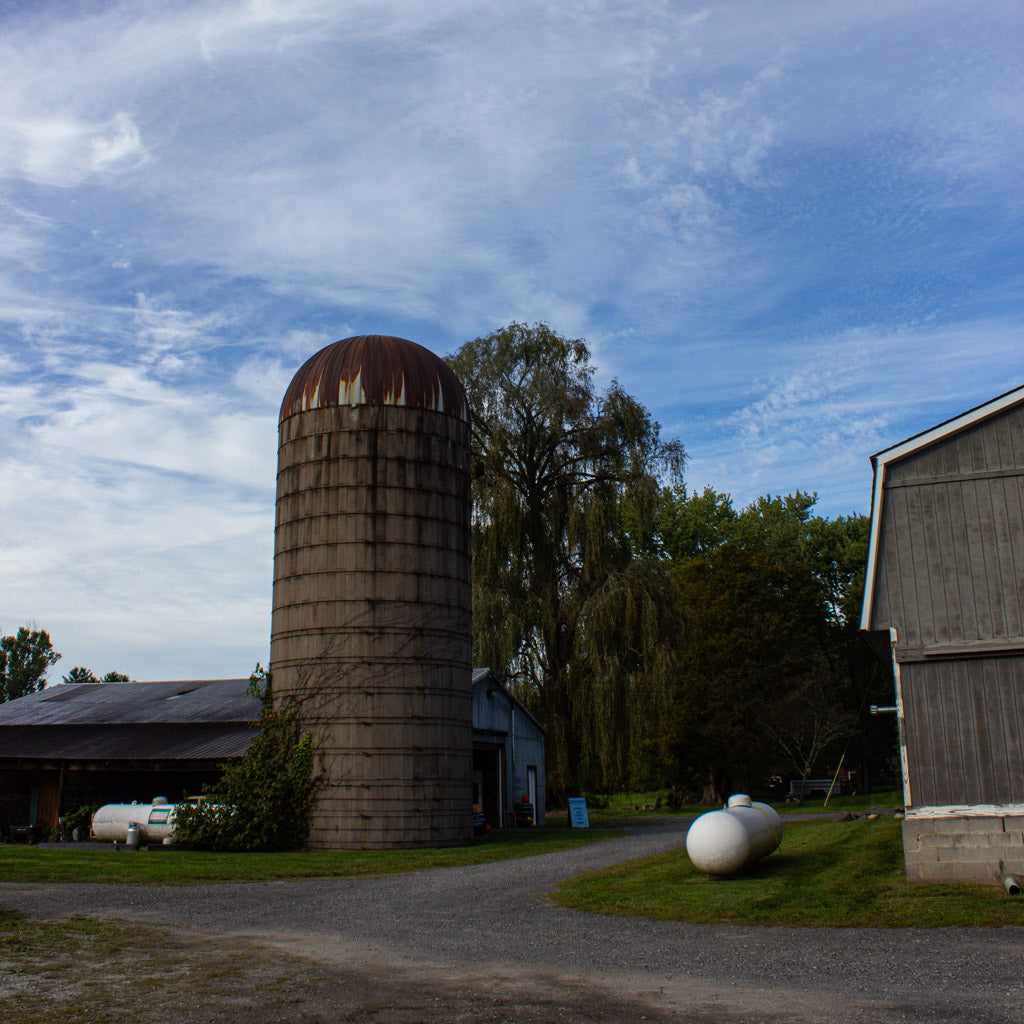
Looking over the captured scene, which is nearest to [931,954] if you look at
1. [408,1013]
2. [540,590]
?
[408,1013]

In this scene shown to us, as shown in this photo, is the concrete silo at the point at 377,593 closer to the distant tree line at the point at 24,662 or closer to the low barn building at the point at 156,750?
the low barn building at the point at 156,750

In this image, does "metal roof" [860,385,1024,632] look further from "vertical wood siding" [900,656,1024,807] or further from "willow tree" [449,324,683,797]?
"willow tree" [449,324,683,797]

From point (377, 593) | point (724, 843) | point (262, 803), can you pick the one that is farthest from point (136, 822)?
point (724, 843)

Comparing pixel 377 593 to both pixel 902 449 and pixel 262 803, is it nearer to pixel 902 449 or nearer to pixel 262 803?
pixel 262 803

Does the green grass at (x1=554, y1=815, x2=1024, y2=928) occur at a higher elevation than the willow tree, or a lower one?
lower

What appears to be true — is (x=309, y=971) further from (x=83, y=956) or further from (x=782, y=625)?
(x=782, y=625)

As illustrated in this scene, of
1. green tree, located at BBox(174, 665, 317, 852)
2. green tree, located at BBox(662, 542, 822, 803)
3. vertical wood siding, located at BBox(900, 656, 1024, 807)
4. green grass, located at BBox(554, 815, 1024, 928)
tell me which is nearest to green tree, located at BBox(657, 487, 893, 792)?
green tree, located at BBox(662, 542, 822, 803)

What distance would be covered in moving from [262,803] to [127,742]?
667 centimetres

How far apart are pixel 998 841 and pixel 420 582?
41.3ft

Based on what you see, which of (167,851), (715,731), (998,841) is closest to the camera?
(998,841)

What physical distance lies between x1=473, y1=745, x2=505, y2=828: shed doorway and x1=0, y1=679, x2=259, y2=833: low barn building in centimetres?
631

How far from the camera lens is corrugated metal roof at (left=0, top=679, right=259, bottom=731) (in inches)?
1099

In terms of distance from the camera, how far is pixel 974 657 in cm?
1246

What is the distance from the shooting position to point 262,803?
20469mm
